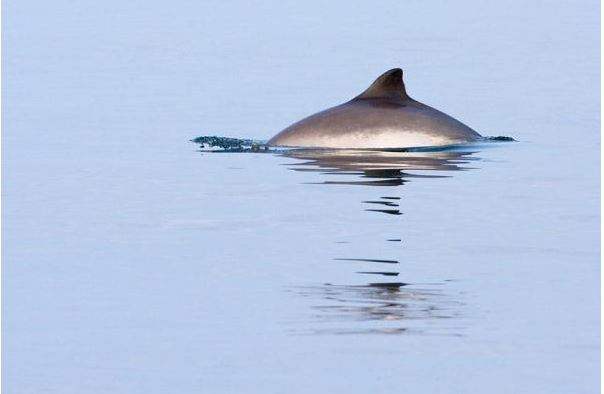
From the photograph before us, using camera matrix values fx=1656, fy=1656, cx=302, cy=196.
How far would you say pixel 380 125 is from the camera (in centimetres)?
2991

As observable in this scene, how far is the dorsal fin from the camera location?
3034 cm

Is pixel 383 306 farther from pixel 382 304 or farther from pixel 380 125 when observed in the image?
pixel 380 125

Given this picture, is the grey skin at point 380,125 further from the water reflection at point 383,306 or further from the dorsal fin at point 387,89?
the water reflection at point 383,306

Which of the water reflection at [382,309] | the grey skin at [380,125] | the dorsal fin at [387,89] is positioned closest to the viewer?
the water reflection at [382,309]

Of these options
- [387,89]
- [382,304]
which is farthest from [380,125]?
[382,304]

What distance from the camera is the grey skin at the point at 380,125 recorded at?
29766 millimetres

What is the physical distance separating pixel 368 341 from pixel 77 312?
2.88 m

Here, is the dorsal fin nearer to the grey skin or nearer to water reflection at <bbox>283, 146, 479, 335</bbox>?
the grey skin

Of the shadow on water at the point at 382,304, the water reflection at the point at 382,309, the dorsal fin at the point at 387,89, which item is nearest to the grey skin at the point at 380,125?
the dorsal fin at the point at 387,89

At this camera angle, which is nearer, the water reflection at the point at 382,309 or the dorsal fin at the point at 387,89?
the water reflection at the point at 382,309

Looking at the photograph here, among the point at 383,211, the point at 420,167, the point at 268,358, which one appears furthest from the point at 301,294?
the point at 420,167

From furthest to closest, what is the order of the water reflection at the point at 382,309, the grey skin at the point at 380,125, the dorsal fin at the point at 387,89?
the dorsal fin at the point at 387,89, the grey skin at the point at 380,125, the water reflection at the point at 382,309

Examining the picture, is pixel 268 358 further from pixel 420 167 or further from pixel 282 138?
pixel 282 138

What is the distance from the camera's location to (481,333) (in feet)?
47.0
